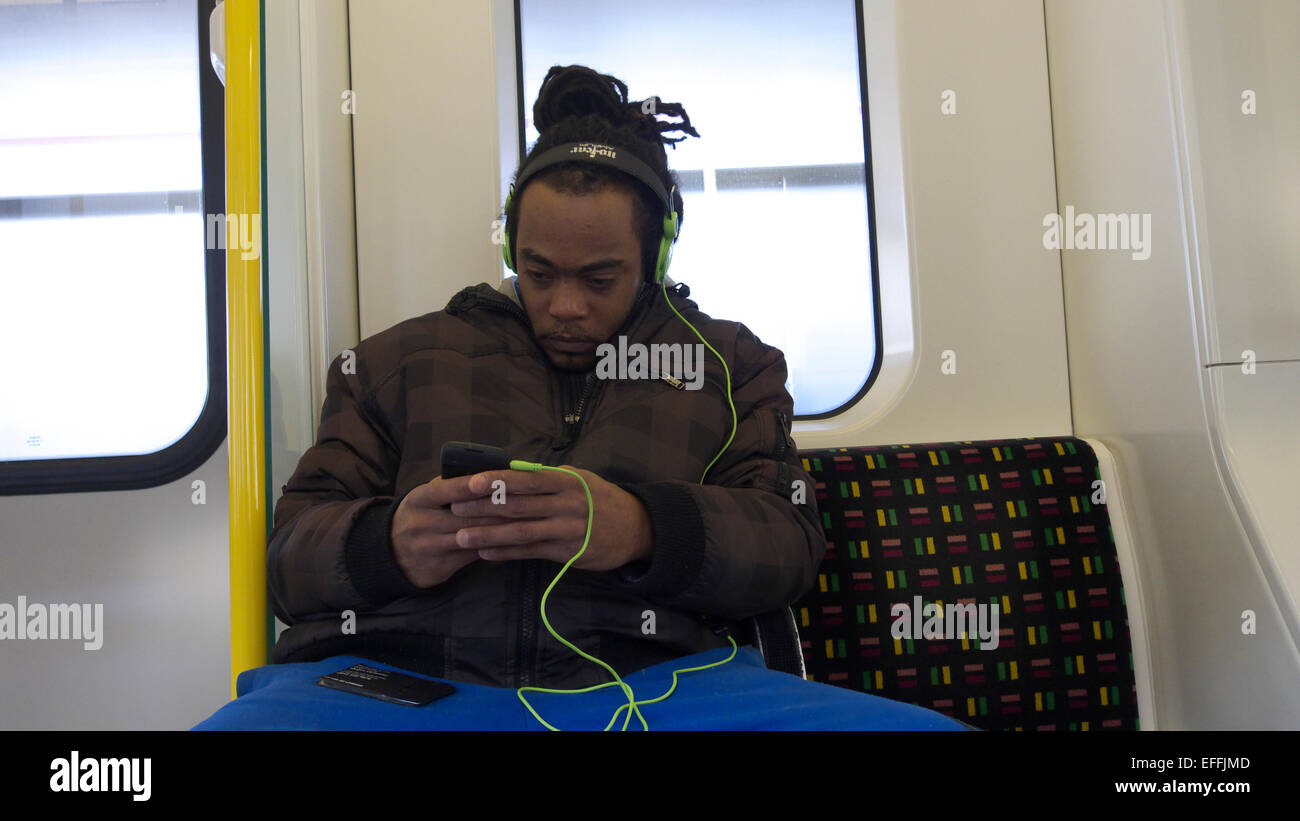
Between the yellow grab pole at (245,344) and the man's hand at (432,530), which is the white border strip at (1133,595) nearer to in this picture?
the man's hand at (432,530)

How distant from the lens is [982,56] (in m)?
2.16

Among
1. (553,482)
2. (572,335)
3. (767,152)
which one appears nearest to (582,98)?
(572,335)

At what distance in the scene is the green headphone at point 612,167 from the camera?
155 cm

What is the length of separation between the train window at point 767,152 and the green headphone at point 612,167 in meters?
0.58

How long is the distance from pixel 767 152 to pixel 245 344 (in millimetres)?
1351

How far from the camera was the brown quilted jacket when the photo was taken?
4.21 feet

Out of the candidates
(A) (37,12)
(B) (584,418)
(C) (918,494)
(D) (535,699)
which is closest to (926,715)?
(D) (535,699)

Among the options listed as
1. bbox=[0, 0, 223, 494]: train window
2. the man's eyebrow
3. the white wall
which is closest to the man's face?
the man's eyebrow

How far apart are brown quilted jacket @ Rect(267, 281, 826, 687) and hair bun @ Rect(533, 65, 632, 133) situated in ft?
1.15

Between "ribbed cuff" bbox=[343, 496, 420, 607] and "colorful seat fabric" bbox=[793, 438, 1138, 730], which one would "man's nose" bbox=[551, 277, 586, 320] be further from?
"colorful seat fabric" bbox=[793, 438, 1138, 730]

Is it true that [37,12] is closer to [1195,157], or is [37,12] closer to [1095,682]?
[1195,157]

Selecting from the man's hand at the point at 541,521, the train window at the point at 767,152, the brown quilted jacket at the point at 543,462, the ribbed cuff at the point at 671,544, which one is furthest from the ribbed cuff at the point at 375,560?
the train window at the point at 767,152

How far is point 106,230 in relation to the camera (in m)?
2.14
